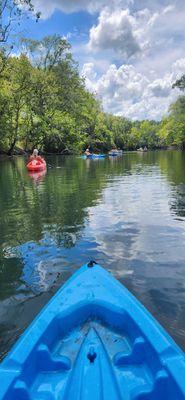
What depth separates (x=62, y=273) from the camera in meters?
5.80

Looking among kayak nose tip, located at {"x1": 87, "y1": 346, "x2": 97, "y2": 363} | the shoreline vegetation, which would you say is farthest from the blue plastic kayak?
the shoreline vegetation

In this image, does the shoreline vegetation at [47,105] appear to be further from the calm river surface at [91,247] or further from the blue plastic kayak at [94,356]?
the blue plastic kayak at [94,356]

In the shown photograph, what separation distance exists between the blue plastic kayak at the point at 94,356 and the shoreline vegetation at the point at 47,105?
2941cm

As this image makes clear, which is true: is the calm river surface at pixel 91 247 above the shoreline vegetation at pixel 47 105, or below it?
below

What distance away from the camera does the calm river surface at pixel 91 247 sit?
187 inches

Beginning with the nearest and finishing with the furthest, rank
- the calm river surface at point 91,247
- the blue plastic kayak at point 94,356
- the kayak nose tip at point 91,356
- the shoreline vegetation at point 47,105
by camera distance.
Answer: the blue plastic kayak at point 94,356 → the kayak nose tip at point 91,356 → the calm river surface at point 91,247 → the shoreline vegetation at point 47,105

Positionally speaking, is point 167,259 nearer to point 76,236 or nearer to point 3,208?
point 76,236

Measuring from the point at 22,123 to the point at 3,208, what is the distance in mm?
35693

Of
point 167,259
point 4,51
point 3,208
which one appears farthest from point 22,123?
point 167,259

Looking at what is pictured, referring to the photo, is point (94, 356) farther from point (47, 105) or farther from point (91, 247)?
point (47, 105)

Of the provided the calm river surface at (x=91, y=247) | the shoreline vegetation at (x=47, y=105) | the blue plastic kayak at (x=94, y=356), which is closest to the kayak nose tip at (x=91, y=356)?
the blue plastic kayak at (x=94, y=356)

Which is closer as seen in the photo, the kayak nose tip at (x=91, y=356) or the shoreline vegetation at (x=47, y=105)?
the kayak nose tip at (x=91, y=356)

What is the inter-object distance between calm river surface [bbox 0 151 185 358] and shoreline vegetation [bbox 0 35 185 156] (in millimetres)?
22479

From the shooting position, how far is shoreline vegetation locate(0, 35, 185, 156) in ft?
118
